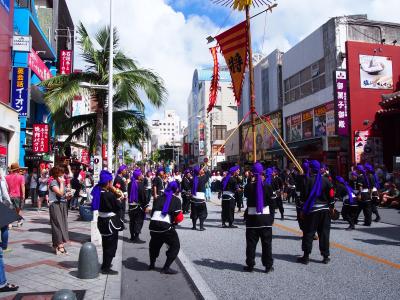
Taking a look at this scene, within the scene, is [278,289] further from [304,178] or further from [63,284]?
[63,284]

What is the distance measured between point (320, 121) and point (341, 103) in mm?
2710

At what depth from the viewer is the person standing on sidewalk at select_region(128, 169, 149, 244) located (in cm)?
998

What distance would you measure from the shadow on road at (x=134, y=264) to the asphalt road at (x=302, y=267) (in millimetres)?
967

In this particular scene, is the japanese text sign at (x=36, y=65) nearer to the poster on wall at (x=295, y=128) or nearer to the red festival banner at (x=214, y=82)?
the red festival banner at (x=214, y=82)

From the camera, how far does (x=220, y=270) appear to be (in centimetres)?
677

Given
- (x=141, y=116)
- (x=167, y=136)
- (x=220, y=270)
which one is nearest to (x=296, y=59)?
(x=141, y=116)

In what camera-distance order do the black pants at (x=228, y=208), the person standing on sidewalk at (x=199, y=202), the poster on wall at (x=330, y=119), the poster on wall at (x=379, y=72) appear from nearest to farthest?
1. the person standing on sidewalk at (x=199, y=202)
2. the black pants at (x=228, y=208)
3. the poster on wall at (x=379, y=72)
4. the poster on wall at (x=330, y=119)

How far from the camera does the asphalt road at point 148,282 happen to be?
5.55 m

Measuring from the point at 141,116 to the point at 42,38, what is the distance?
1209cm

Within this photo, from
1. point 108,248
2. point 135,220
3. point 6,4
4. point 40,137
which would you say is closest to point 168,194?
point 108,248

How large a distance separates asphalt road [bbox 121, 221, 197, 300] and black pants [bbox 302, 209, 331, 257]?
2321 millimetres

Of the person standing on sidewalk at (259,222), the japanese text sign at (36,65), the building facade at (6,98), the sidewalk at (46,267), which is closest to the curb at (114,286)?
the sidewalk at (46,267)

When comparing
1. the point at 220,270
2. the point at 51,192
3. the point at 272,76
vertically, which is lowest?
the point at 220,270

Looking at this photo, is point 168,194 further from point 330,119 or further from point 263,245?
point 330,119
